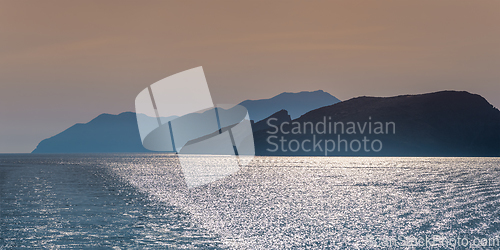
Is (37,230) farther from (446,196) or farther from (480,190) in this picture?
(480,190)

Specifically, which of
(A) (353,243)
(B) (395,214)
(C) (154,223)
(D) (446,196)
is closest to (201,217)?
(C) (154,223)

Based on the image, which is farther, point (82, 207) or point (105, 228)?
point (82, 207)

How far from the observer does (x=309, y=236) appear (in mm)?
36969

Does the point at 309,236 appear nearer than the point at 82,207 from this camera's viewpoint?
Yes

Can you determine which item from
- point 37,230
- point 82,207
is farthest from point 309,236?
point 82,207

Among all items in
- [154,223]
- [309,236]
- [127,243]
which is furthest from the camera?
[154,223]

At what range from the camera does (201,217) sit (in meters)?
46.7

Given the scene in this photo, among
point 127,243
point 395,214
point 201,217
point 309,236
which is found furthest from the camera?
point 395,214

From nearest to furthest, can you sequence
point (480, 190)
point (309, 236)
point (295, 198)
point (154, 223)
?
point (309, 236), point (154, 223), point (295, 198), point (480, 190)

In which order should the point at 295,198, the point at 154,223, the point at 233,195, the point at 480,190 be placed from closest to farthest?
the point at 154,223 < the point at 295,198 < the point at 233,195 < the point at 480,190

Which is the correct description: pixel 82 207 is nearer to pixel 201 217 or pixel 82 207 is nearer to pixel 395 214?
pixel 201 217

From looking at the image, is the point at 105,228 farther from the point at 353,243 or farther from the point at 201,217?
the point at 353,243

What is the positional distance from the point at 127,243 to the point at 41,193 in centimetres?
4507

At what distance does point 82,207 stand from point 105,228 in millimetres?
16497
